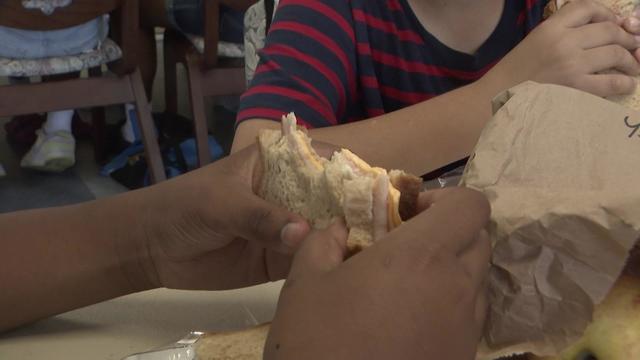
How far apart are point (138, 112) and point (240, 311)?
1620 millimetres

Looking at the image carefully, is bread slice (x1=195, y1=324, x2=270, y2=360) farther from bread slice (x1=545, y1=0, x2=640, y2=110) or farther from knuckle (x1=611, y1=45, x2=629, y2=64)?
knuckle (x1=611, y1=45, x2=629, y2=64)

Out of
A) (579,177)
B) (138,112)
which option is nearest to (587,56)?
(579,177)

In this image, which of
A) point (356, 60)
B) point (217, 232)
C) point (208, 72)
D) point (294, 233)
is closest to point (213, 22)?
point (208, 72)

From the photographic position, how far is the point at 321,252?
42 centimetres

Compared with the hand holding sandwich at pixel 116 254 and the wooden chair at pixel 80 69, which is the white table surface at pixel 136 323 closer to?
the hand holding sandwich at pixel 116 254

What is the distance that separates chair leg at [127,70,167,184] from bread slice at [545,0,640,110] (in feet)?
4.84

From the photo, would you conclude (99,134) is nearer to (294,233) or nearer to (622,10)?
(622,10)

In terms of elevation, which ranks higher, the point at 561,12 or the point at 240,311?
the point at 561,12

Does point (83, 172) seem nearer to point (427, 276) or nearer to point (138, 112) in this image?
point (138, 112)

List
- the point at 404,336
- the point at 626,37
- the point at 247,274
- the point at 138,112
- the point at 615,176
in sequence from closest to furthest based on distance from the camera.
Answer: the point at 404,336 → the point at 615,176 → the point at 247,274 → the point at 626,37 → the point at 138,112

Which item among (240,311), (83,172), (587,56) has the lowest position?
(83,172)

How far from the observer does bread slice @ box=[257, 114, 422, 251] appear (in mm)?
443

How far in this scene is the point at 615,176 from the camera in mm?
462

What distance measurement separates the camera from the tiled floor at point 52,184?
228cm
